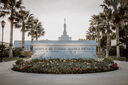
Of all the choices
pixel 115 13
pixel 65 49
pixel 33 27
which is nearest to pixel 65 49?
pixel 65 49

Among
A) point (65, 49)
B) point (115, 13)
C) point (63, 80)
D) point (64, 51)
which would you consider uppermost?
point (115, 13)

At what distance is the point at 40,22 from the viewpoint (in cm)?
3966

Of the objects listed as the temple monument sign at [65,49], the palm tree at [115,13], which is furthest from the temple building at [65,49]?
the palm tree at [115,13]

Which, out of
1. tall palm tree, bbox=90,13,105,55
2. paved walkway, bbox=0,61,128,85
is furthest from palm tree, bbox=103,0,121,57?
paved walkway, bbox=0,61,128,85

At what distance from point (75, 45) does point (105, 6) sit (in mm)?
15160

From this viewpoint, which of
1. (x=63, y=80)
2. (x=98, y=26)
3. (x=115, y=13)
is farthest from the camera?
(x=98, y=26)

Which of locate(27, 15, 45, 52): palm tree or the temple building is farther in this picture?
locate(27, 15, 45, 52): palm tree

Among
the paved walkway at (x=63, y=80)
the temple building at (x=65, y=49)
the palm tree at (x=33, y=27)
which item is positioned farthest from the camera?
the palm tree at (x=33, y=27)

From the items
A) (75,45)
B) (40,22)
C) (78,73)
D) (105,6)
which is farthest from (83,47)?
(40,22)

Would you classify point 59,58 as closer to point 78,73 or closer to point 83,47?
point 83,47

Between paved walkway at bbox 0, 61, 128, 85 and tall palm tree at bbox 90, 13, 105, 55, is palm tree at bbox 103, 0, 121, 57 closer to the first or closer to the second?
tall palm tree at bbox 90, 13, 105, 55

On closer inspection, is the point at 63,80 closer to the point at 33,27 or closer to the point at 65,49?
the point at 65,49

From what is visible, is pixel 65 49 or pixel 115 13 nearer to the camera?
pixel 65 49

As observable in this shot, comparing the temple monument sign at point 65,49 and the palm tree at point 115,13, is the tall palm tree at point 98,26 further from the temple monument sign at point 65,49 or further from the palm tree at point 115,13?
the temple monument sign at point 65,49
